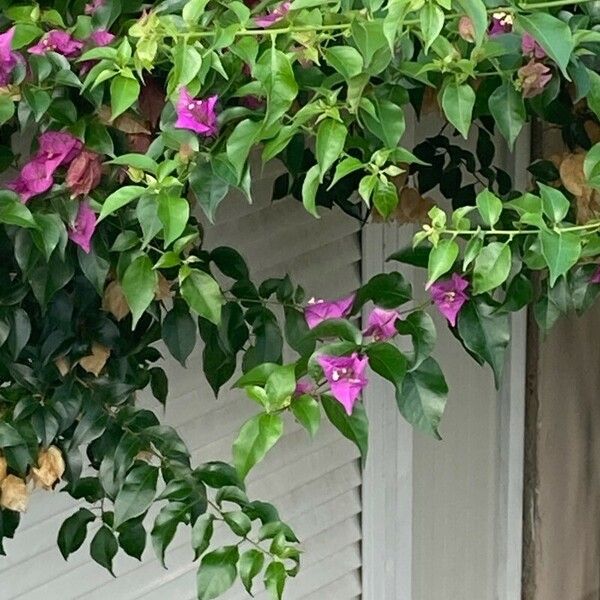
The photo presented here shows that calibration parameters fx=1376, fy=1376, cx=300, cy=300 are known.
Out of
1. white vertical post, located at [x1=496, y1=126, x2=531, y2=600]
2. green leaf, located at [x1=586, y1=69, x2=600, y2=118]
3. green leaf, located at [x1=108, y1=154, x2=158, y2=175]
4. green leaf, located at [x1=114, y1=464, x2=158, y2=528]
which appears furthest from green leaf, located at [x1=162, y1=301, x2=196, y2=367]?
white vertical post, located at [x1=496, y1=126, x2=531, y2=600]

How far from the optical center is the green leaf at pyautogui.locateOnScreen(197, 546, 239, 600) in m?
1.18

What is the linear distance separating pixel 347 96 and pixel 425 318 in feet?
0.64

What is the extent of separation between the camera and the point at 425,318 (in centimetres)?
115

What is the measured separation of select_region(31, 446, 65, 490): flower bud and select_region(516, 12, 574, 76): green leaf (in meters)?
0.60

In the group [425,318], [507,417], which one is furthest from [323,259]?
[425,318]

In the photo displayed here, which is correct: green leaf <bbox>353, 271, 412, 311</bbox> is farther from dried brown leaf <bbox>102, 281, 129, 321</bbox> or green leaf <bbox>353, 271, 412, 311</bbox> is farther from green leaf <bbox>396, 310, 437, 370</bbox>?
dried brown leaf <bbox>102, 281, 129, 321</bbox>

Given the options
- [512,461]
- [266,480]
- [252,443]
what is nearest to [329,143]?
[252,443]

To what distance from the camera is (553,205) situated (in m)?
1.12

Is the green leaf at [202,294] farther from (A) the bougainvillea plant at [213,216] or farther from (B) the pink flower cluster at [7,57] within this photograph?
(B) the pink flower cluster at [7,57]

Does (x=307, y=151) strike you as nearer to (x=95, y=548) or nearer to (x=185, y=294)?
(x=185, y=294)

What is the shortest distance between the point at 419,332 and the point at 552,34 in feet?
0.87

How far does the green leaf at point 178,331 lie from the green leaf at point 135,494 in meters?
0.13

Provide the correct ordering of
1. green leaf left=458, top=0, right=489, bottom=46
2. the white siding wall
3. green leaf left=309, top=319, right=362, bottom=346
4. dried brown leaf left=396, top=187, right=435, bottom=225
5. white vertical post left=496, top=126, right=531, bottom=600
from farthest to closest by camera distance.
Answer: white vertical post left=496, top=126, right=531, bottom=600 < the white siding wall < dried brown leaf left=396, top=187, right=435, bottom=225 < green leaf left=309, top=319, right=362, bottom=346 < green leaf left=458, top=0, right=489, bottom=46

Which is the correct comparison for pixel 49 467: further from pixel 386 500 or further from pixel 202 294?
pixel 386 500
